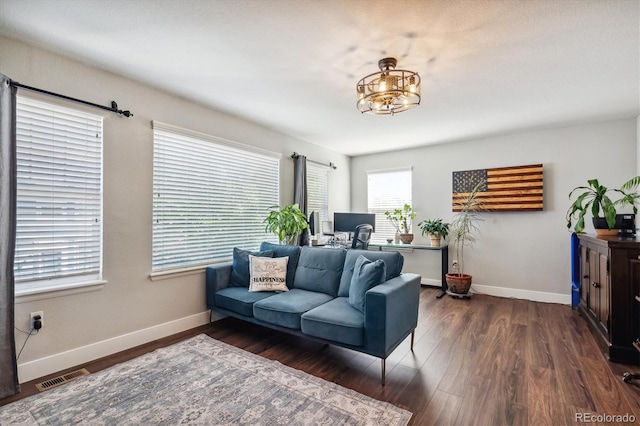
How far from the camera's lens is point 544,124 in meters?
4.17

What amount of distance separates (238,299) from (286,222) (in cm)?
134

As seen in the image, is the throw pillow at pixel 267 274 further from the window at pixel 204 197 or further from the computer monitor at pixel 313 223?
the computer monitor at pixel 313 223

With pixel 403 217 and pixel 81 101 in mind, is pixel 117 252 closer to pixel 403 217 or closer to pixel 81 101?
pixel 81 101

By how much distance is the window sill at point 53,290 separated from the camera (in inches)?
88.6

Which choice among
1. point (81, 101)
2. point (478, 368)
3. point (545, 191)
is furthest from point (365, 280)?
point (545, 191)

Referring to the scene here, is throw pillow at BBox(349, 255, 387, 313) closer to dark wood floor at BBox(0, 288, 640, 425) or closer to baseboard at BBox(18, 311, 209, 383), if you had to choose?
dark wood floor at BBox(0, 288, 640, 425)

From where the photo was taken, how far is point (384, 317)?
86.4 inches

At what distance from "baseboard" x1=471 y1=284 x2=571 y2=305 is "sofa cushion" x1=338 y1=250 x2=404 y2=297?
9.03 ft

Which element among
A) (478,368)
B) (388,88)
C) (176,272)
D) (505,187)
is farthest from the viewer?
(505,187)

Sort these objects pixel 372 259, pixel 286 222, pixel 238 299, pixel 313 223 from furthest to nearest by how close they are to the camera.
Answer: pixel 313 223 → pixel 286 222 → pixel 238 299 → pixel 372 259

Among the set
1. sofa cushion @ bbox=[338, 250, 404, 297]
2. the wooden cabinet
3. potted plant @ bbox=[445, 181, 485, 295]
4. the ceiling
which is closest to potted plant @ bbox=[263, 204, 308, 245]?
sofa cushion @ bbox=[338, 250, 404, 297]

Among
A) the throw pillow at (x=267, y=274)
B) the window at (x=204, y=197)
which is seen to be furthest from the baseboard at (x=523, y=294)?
the window at (x=204, y=197)

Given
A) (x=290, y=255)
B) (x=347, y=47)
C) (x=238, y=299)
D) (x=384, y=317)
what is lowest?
(x=238, y=299)

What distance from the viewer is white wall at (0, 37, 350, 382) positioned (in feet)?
7.63
